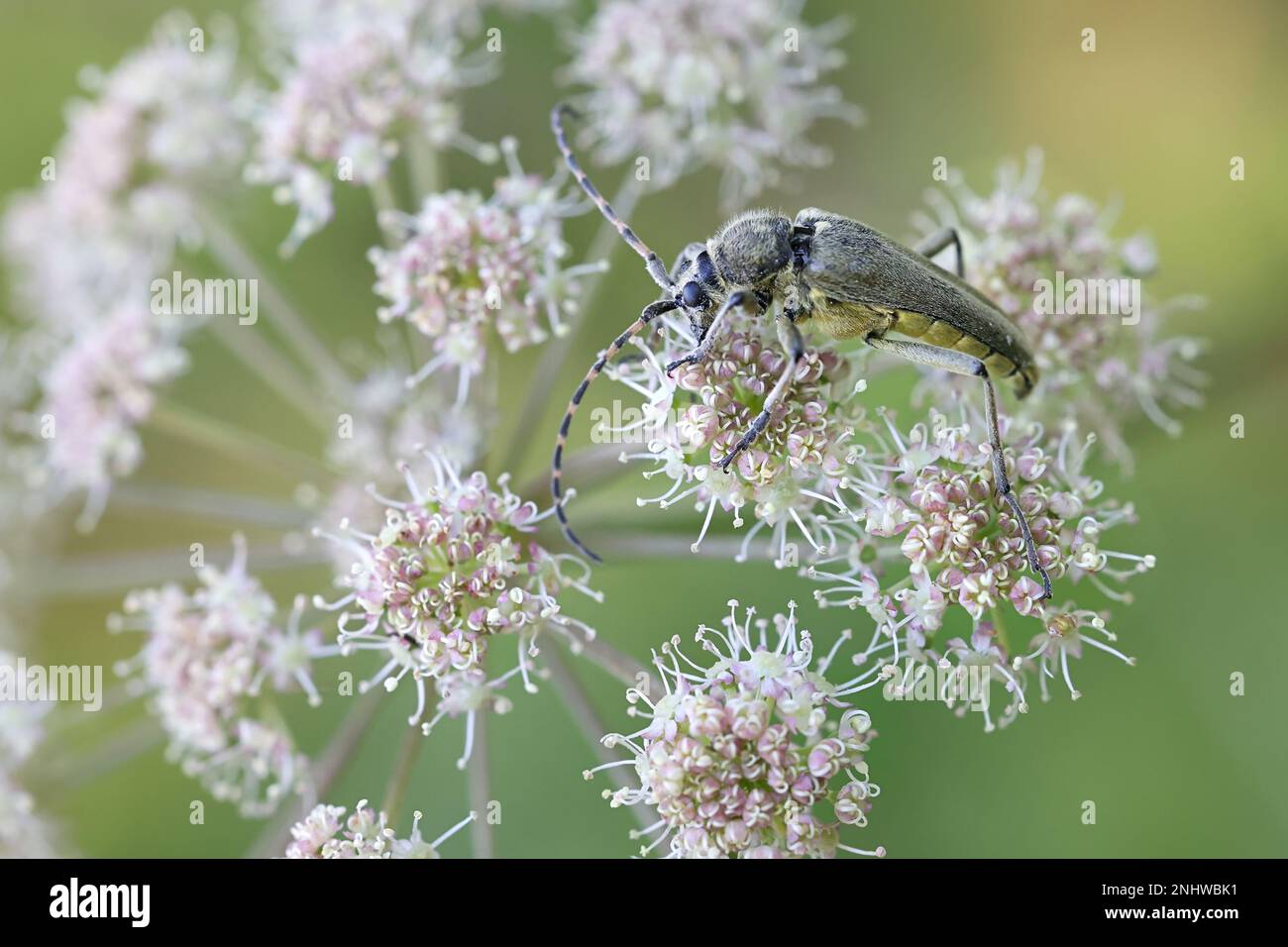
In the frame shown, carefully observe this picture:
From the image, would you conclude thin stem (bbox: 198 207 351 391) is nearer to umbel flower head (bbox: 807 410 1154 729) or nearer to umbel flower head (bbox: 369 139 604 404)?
umbel flower head (bbox: 369 139 604 404)

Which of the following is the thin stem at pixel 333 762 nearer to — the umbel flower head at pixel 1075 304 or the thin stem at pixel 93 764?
the thin stem at pixel 93 764

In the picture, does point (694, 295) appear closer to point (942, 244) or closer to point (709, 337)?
point (709, 337)

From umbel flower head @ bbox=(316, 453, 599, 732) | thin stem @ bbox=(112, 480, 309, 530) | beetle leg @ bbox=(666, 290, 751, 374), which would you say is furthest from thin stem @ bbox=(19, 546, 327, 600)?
beetle leg @ bbox=(666, 290, 751, 374)

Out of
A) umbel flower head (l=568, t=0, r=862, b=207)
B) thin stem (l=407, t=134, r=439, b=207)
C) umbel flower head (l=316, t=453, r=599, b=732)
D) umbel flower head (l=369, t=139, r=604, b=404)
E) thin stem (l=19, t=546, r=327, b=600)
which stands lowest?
umbel flower head (l=316, t=453, r=599, b=732)

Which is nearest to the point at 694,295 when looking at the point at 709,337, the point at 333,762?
the point at 709,337

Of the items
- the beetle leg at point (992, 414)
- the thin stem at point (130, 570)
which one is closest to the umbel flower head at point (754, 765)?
the beetle leg at point (992, 414)

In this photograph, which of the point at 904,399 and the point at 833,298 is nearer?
the point at 833,298
